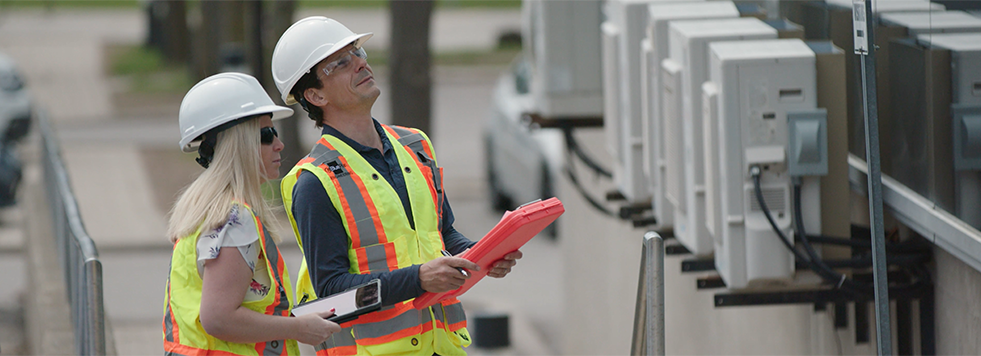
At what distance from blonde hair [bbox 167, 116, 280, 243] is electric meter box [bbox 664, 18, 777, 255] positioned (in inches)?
71.7

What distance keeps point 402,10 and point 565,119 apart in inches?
86.8

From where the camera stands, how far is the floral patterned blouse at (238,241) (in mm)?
3092

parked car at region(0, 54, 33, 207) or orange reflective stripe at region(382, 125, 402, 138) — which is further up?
orange reflective stripe at region(382, 125, 402, 138)

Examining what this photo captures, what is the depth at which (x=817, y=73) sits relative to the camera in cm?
405

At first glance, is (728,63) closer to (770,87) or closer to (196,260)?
(770,87)

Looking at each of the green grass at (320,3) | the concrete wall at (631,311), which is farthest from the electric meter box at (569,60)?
the green grass at (320,3)

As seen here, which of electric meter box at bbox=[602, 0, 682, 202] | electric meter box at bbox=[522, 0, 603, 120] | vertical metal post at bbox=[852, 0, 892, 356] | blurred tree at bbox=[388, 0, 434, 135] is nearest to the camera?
vertical metal post at bbox=[852, 0, 892, 356]

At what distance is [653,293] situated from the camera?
320 centimetres

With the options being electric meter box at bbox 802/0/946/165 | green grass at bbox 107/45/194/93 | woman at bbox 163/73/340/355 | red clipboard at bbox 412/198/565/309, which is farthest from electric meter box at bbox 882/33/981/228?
green grass at bbox 107/45/194/93

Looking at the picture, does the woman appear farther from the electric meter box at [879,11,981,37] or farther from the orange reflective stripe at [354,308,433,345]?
the electric meter box at [879,11,981,37]

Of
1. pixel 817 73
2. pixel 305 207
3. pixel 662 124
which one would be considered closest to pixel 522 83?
pixel 662 124

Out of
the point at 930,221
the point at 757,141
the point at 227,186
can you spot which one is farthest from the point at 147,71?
the point at 930,221

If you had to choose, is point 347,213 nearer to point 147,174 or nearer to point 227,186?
point 227,186

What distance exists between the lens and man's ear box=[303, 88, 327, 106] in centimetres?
338
